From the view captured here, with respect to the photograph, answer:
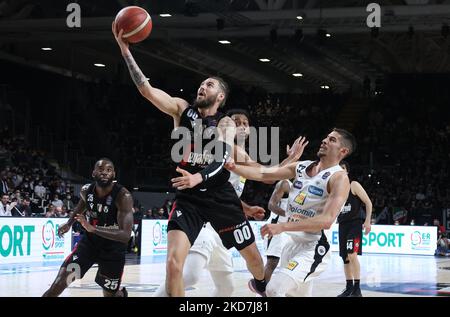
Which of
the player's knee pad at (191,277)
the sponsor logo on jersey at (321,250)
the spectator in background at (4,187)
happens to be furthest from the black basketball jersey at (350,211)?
the spectator in background at (4,187)

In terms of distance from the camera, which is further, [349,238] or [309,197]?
[349,238]

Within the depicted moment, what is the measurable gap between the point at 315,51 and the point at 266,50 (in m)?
2.00

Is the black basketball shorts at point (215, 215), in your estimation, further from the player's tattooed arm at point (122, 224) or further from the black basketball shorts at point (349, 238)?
the black basketball shorts at point (349, 238)

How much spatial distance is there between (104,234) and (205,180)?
1538mm

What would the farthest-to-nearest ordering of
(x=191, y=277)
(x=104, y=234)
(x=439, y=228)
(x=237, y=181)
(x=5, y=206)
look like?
1. (x=439, y=228)
2. (x=5, y=206)
3. (x=237, y=181)
4. (x=104, y=234)
5. (x=191, y=277)

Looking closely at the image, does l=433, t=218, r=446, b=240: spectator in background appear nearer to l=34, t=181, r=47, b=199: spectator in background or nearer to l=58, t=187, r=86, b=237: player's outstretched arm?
l=34, t=181, r=47, b=199: spectator in background

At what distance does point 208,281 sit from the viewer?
1234 centimetres

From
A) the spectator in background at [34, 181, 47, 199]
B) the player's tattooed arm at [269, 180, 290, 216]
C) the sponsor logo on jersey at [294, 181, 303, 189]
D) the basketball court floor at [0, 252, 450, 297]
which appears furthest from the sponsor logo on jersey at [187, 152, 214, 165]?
the spectator in background at [34, 181, 47, 199]

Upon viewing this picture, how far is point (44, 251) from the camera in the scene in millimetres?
16500

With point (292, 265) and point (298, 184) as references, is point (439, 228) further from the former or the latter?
A: point (292, 265)

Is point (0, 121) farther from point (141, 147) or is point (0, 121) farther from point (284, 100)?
point (284, 100)

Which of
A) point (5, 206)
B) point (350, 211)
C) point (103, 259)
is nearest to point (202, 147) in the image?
point (103, 259)

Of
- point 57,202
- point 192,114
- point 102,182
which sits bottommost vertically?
point 57,202

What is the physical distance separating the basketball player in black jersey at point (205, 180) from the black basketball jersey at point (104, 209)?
3.87 ft
